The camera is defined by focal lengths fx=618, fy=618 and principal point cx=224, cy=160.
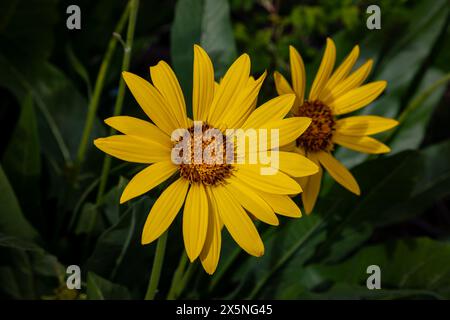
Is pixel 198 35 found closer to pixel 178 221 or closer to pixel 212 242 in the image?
pixel 178 221

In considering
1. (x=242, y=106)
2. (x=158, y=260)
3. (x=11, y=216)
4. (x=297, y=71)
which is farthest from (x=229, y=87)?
(x=11, y=216)

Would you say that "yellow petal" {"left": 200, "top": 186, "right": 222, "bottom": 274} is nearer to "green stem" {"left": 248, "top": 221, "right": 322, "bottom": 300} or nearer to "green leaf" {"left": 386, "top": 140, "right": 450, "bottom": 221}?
"green stem" {"left": 248, "top": 221, "right": 322, "bottom": 300}

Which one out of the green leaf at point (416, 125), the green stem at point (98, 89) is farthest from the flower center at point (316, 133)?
the green leaf at point (416, 125)

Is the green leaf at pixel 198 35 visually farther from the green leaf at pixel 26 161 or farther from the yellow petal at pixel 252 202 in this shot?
Answer: the yellow petal at pixel 252 202

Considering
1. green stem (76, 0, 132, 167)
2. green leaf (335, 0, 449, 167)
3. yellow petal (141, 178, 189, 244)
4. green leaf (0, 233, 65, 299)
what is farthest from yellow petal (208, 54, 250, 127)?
green leaf (335, 0, 449, 167)

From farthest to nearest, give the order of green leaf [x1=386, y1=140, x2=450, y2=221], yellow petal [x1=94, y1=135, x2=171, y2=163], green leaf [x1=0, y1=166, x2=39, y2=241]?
green leaf [x1=386, y1=140, x2=450, y2=221] < green leaf [x1=0, y1=166, x2=39, y2=241] < yellow petal [x1=94, y1=135, x2=171, y2=163]

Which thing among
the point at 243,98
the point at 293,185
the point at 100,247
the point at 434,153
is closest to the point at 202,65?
the point at 243,98

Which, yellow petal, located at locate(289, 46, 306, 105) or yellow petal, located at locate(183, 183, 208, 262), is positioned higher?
yellow petal, located at locate(289, 46, 306, 105)
